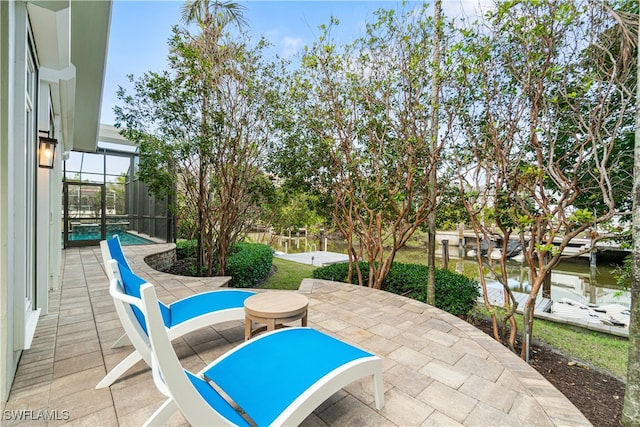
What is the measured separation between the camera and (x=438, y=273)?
5633 millimetres

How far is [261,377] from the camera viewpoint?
6.03 ft

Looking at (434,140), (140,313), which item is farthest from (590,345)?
(140,313)

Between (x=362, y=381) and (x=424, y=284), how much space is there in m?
3.43

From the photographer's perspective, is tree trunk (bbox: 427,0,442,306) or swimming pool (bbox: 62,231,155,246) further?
swimming pool (bbox: 62,231,155,246)

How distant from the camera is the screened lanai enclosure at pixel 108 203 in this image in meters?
10.1

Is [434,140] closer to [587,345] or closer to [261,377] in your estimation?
[587,345]

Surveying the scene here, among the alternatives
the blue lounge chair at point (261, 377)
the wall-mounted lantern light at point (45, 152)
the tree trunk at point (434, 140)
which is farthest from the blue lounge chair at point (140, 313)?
the tree trunk at point (434, 140)

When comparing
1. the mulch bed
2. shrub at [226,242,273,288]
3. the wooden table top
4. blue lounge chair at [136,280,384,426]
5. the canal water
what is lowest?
the canal water

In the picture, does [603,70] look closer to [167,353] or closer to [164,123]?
[167,353]

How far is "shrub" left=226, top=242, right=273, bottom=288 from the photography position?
7014mm

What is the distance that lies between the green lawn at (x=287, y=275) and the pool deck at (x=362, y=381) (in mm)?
3469

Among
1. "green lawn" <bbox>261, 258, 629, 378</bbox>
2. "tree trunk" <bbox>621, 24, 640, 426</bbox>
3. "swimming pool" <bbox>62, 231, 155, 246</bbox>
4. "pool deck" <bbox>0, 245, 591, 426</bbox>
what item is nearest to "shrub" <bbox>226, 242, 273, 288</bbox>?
"pool deck" <bbox>0, 245, 591, 426</bbox>

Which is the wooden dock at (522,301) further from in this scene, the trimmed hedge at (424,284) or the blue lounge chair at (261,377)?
the blue lounge chair at (261,377)

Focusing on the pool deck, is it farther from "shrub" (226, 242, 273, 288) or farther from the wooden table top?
"shrub" (226, 242, 273, 288)
